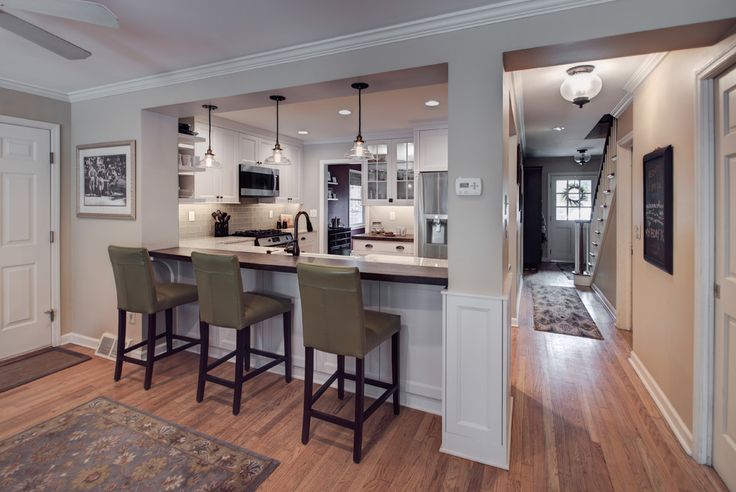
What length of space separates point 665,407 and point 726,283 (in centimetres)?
111

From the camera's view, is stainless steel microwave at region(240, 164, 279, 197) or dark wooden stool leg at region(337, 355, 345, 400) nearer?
dark wooden stool leg at region(337, 355, 345, 400)

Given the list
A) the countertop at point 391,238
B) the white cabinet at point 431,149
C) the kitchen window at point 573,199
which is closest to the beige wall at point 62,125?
the countertop at point 391,238

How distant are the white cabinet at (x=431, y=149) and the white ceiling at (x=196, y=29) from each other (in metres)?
2.97

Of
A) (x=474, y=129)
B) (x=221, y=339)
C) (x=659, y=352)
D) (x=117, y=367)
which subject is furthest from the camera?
(x=221, y=339)

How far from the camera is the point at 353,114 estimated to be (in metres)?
4.79

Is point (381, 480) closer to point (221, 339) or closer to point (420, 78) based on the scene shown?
point (221, 339)

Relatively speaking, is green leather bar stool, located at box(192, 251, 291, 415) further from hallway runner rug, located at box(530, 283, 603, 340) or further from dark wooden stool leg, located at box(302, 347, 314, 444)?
hallway runner rug, located at box(530, 283, 603, 340)

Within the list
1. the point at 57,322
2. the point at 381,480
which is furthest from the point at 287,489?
the point at 57,322

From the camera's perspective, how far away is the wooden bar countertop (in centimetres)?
229

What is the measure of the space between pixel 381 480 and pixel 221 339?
2.02 meters

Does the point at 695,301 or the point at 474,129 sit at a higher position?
the point at 474,129

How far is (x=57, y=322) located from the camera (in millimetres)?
3822

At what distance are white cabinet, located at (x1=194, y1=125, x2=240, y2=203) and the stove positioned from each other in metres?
0.46

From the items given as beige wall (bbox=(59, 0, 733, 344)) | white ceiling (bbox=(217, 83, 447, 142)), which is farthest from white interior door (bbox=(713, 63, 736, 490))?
white ceiling (bbox=(217, 83, 447, 142))
